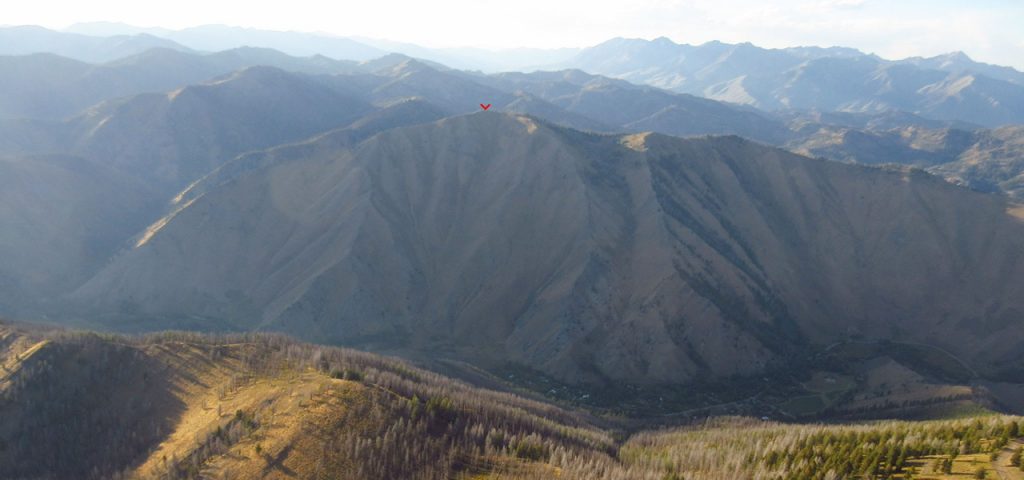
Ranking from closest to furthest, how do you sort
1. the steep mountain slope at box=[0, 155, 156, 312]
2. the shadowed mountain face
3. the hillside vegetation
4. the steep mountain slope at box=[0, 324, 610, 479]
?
the hillside vegetation → the steep mountain slope at box=[0, 324, 610, 479] → the shadowed mountain face → the steep mountain slope at box=[0, 155, 156, 312]

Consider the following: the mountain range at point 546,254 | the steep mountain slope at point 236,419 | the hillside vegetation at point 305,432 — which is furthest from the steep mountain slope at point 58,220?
the steep mountain slope at point 236,419

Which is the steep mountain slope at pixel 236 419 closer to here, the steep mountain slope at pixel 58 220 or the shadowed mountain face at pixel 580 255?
the shadowed mountain face at pixel 580 255

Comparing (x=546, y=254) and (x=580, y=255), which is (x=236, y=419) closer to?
(x=580, y=255)

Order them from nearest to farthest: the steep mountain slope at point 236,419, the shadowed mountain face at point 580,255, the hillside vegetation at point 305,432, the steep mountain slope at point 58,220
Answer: the hillside vegetation at point 305,432, the steep mountain slope at point 236,419, the shadowed mountain face at point 580,255, the steep mountain slope at point 58,220

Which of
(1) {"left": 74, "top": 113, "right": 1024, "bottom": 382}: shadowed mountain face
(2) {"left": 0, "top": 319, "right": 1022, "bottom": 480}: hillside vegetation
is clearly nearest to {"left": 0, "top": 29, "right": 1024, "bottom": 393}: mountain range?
(1) {"left": 74, "top": 113, "right": 1024, "bottom": 382}: shadowed mountain face

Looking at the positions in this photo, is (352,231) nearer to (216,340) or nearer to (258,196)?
(258,196)

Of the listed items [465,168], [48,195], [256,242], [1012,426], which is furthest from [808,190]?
[48,195]

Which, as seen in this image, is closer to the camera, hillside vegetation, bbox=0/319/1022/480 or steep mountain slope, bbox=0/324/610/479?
hillside vegetation, bbox=0/319/1022/480

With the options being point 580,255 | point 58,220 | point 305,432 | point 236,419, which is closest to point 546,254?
point 580,255

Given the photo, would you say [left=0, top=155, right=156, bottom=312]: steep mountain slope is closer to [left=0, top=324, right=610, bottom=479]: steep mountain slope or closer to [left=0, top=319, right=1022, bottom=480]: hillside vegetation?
[left=0, top=319, right=1022, bottom=480]: hillside vegetation
